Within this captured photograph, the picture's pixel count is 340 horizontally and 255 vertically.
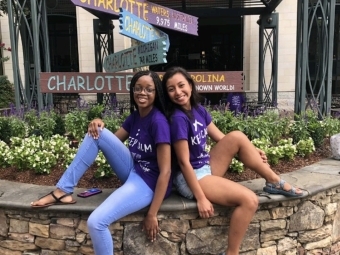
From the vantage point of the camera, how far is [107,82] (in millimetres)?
4297

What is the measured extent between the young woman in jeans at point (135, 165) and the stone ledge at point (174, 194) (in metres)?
0.10

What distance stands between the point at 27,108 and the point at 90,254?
330 cm

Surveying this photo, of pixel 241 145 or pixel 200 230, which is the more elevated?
pixel 241 145

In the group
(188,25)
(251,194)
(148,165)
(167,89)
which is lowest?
(251,194)

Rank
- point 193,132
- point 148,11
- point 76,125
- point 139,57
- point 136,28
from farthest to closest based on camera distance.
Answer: point 76,125 < point 148,11 < point 139,57 < point 136,28 < point 193,132

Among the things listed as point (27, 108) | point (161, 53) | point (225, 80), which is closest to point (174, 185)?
point (161, 53)

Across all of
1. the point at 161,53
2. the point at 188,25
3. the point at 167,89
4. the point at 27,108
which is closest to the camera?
the point at 167,89

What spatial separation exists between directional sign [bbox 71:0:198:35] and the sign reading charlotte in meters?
0.64

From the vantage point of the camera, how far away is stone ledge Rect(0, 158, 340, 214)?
2.66 metres

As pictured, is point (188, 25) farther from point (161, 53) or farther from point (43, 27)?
point (43, 27)

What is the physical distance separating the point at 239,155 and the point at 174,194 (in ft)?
1.91

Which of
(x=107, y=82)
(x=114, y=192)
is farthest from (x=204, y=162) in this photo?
(x=107, y=82)

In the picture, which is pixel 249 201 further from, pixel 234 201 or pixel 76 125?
pixel 76 125

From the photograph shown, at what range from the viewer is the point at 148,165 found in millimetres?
2652
